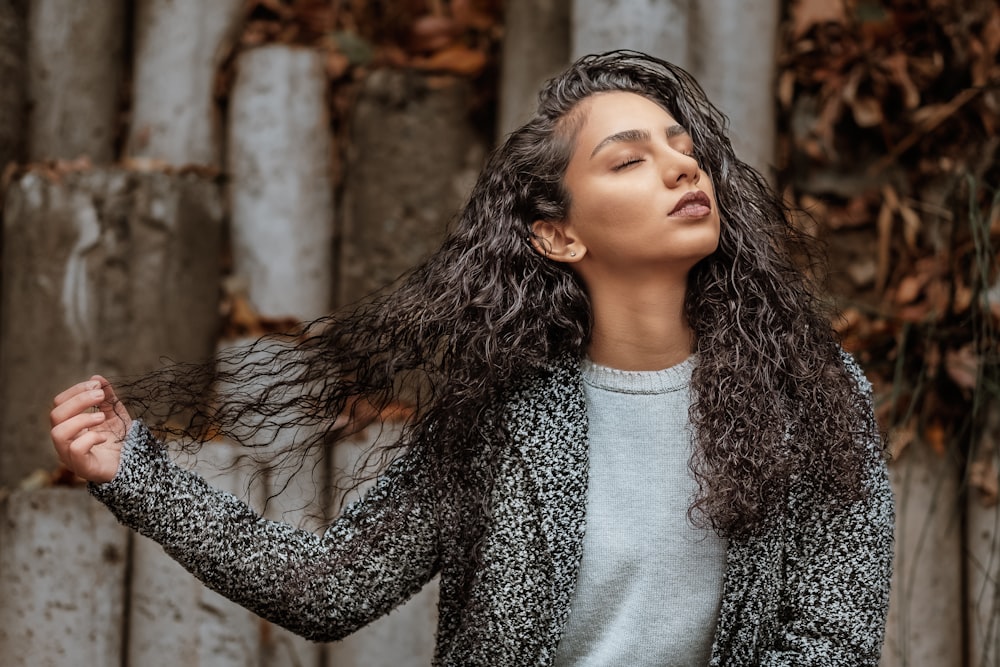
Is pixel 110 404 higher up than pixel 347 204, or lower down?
lower down

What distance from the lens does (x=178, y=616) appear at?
233 centimetres

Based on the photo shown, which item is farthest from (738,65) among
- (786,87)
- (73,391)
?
(73,391)

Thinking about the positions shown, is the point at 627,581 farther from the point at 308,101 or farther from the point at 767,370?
the point at 308,101

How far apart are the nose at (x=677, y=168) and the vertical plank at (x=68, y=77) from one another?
1436 mm

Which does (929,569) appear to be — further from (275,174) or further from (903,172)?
(275,174)

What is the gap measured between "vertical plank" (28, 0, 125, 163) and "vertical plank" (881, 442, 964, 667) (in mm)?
1856

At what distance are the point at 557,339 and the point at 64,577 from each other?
3.87 feet

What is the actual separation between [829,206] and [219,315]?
133cm

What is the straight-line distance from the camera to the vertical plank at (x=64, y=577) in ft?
7.63

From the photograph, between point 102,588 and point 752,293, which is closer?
point 752,293

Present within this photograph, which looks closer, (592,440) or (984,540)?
(592,440)

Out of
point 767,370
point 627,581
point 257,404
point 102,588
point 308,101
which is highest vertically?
point 308,101

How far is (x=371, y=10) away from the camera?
2752mm

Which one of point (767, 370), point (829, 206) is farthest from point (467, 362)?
point (829, 206)
